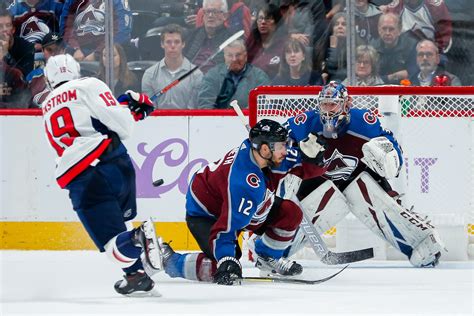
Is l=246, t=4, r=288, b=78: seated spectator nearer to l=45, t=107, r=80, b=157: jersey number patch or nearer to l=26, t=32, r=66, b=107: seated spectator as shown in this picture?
l=26, t=32, r=66, b=107: seated spectator

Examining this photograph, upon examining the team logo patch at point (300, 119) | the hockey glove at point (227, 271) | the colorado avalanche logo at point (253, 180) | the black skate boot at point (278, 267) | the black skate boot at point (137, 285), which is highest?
the team logo patch at point (300, 119)

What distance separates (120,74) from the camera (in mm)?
7043

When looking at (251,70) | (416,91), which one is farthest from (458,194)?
(251,70)

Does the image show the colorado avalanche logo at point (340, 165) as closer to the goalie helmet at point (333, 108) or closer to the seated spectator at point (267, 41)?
the goalie helmet at point (333, 108)

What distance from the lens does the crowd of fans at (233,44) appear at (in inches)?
270

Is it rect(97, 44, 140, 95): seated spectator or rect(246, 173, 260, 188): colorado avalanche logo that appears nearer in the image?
rect(246, 173, 260, 188): colorado avalanche logo

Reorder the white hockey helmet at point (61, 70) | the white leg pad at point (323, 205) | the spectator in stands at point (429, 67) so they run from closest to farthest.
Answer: the white hockey helmet at point (61, 70), the white leg pad at point (323, 205), the spectator in stands at point (429, 67)

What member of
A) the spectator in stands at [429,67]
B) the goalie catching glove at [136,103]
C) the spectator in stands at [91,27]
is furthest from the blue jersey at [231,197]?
the spectator in stands at [91,27]

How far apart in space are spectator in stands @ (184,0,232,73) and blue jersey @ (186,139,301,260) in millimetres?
1978

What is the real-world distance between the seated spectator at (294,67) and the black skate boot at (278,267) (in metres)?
1.88

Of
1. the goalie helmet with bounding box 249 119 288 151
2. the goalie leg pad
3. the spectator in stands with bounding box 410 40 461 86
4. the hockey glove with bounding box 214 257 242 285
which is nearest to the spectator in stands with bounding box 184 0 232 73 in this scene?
the spectator in stands with bounding box 410 40 461 86

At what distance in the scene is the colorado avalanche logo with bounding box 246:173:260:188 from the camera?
478 centimetres

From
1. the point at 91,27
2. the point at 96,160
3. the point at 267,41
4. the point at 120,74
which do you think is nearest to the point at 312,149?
the point at 96,160

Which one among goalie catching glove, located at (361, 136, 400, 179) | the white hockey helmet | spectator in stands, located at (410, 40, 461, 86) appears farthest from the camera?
spectator in stands, located at (410, 40, 461, 86)
